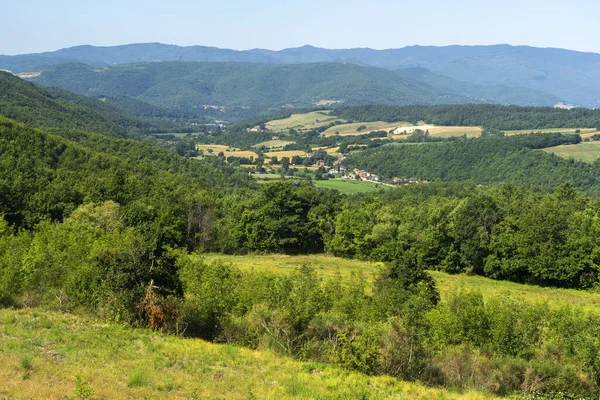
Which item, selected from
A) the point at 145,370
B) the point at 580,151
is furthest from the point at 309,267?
the point at 580,151

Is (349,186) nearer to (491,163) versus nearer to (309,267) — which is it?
(491,163)

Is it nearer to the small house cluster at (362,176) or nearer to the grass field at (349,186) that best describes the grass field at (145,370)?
the grass field at (349,186)

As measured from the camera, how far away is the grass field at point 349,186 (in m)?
146

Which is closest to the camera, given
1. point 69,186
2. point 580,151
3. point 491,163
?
point 69,186

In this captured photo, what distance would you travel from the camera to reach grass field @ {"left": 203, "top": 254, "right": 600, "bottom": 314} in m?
42.7

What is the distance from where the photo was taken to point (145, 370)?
16281mm

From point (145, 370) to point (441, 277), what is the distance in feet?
136

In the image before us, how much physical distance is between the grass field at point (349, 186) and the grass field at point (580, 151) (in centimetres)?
5961

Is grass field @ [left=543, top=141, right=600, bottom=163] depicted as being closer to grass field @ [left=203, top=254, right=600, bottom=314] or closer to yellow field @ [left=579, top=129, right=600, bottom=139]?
yellow field @ [left=579, top=129, right=600, bottom=139]

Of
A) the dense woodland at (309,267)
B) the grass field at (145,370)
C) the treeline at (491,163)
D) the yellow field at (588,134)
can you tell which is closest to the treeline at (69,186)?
the dense woodland at (309,267)

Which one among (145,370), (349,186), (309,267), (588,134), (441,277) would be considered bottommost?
(349,186)

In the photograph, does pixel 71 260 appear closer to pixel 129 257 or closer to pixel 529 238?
pixel 129 257

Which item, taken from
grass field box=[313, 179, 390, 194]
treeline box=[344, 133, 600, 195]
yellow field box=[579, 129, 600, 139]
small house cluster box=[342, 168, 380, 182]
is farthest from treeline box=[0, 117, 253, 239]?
yellow field box=[579, 129, 600, 139]

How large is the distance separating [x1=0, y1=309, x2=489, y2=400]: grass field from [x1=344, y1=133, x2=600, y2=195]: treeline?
13386 centimetres
